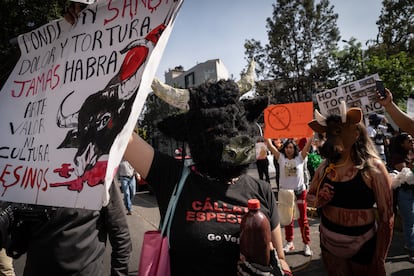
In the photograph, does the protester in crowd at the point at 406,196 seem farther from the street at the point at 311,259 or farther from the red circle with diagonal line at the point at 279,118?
the red circle with diagonal line at the point at 279,118

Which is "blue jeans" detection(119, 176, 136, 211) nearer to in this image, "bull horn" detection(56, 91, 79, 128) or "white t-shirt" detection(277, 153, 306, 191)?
"white t-shirt" detection(277, 153, 306, 191)

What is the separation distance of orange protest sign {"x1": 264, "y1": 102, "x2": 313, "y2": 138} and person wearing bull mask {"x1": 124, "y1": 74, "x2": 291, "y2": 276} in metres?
3.37

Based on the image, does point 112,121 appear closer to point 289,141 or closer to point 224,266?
point 224,266

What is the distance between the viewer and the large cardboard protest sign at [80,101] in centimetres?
111

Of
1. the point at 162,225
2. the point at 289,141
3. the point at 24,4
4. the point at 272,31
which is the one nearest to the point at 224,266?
the point at 162,225

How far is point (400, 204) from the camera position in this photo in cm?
428

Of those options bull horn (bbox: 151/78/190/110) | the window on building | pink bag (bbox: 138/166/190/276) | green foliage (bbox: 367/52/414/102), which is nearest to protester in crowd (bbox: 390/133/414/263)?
bull horn (bbox: 151/78/190/110)

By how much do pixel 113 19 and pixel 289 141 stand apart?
4122 mm

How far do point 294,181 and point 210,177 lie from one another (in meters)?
3.43

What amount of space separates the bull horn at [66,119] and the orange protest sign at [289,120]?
13.7ft

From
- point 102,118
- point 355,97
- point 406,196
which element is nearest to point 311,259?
point 406,196

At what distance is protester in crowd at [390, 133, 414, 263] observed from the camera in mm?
4141

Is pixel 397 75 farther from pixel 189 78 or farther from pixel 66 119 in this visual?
pixel 189 78

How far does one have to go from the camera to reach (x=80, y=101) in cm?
130
